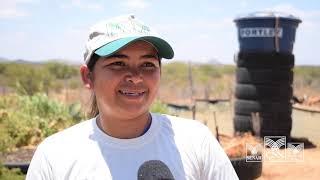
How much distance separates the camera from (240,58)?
938 cm

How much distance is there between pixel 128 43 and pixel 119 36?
48 mm

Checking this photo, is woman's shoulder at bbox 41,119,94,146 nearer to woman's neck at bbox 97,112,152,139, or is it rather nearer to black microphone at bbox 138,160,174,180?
woman's neck at bbox 97,112,152,139

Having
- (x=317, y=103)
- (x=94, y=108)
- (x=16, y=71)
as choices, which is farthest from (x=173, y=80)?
(x=94, y=108)

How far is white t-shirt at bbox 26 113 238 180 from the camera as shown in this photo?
1745mm

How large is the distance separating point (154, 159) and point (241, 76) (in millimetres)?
7822

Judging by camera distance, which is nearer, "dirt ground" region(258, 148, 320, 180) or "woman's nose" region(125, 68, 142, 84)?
"woman's nose" region(125, 68, 142, 84)

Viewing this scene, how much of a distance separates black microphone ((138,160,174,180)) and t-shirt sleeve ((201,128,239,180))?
0.42 ft

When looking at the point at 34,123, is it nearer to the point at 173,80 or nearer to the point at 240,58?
the point at 240,58

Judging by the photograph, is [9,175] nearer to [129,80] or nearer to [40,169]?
[40,169]

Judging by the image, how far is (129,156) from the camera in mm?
1752

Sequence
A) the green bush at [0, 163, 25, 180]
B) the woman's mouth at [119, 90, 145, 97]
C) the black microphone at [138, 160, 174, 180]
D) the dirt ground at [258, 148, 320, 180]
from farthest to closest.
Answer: the dirt ground at [258, 148, 320, 180]
the green bush at [0, 163, 25, 180]
the woman's mouth at [119, 90, 145, 97]
the black microphone at [138, 160, 174, 180]

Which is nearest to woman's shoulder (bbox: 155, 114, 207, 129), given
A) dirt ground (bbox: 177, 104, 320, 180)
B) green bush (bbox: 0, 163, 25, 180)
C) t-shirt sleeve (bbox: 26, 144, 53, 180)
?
t-shirt sleeve (bbox: 26, 144, 53, 180)

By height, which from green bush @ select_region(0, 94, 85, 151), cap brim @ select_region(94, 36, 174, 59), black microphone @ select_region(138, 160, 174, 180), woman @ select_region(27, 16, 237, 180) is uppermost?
cap brim @ select_region(94, 36, 174, 59)

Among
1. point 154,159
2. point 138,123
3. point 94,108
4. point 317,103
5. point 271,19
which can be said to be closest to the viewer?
point 154,159
